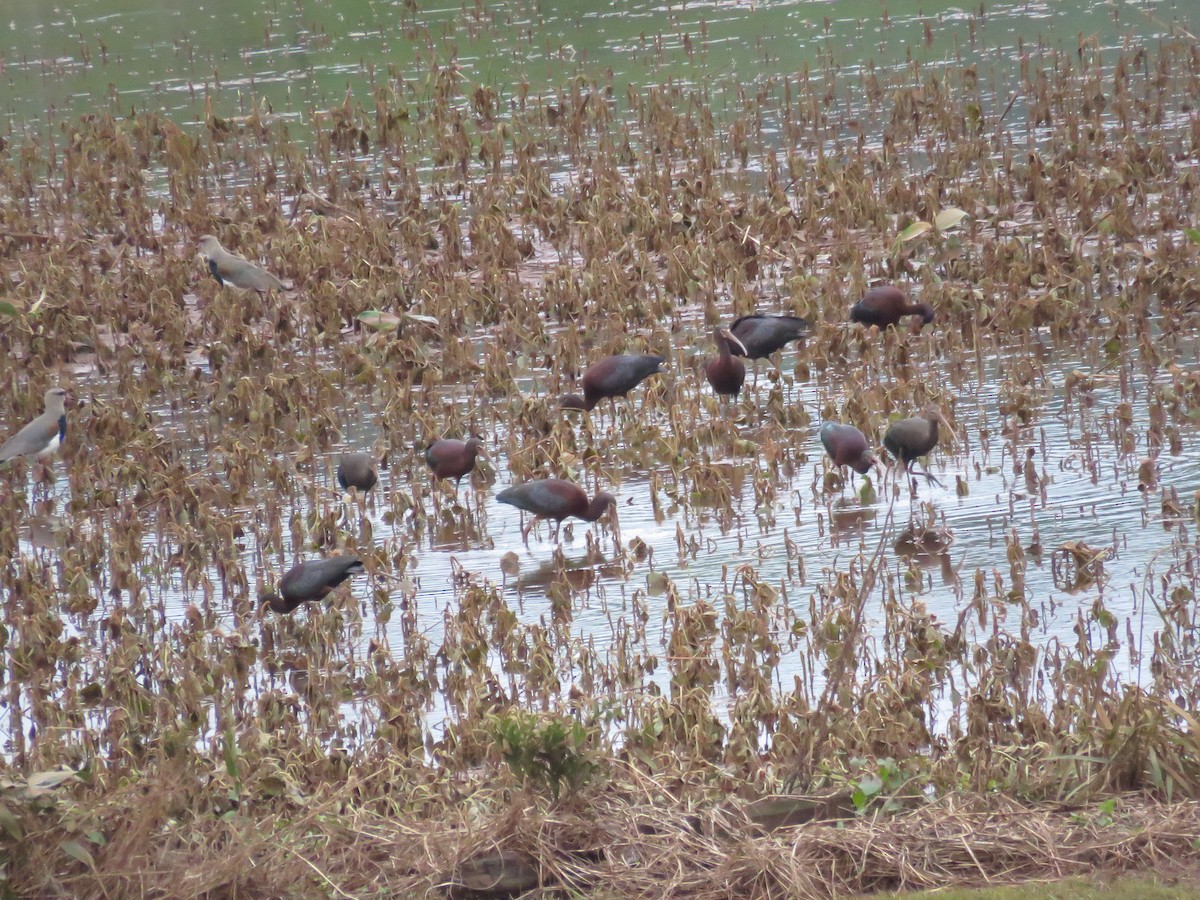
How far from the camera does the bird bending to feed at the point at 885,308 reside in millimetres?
8398

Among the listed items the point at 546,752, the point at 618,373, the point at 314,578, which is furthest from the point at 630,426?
the point at 546,752

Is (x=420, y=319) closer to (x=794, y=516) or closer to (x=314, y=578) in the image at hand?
(x=794, y=516)

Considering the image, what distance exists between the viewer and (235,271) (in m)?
9.71

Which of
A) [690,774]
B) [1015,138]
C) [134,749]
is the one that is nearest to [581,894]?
[690,774]

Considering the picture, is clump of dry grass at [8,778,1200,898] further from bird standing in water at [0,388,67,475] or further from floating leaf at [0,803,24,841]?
bird standing in water at [0,388,67,475]

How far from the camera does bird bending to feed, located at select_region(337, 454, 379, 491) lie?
7305 millimetres

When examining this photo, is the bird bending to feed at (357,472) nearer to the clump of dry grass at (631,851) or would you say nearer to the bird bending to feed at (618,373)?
the bird bending to feed at (618,373)

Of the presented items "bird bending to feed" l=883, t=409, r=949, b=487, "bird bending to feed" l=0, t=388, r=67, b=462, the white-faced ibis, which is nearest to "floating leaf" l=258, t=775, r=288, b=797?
"bird bending to feed" l=883, t=409, r=949, b=487

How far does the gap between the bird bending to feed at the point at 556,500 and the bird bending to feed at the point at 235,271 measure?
3450 mm

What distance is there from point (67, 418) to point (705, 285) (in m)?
3.55

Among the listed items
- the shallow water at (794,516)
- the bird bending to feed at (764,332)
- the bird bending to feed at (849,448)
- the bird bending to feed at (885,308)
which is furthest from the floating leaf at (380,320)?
the bird bending to feed at (849,448)

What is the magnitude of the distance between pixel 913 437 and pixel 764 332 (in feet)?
4.59

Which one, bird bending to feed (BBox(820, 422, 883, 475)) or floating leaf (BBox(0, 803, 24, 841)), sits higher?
floating leaf (BBox(0, 803, 24, 841))

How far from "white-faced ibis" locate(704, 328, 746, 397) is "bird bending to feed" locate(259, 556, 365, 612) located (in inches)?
90.1
